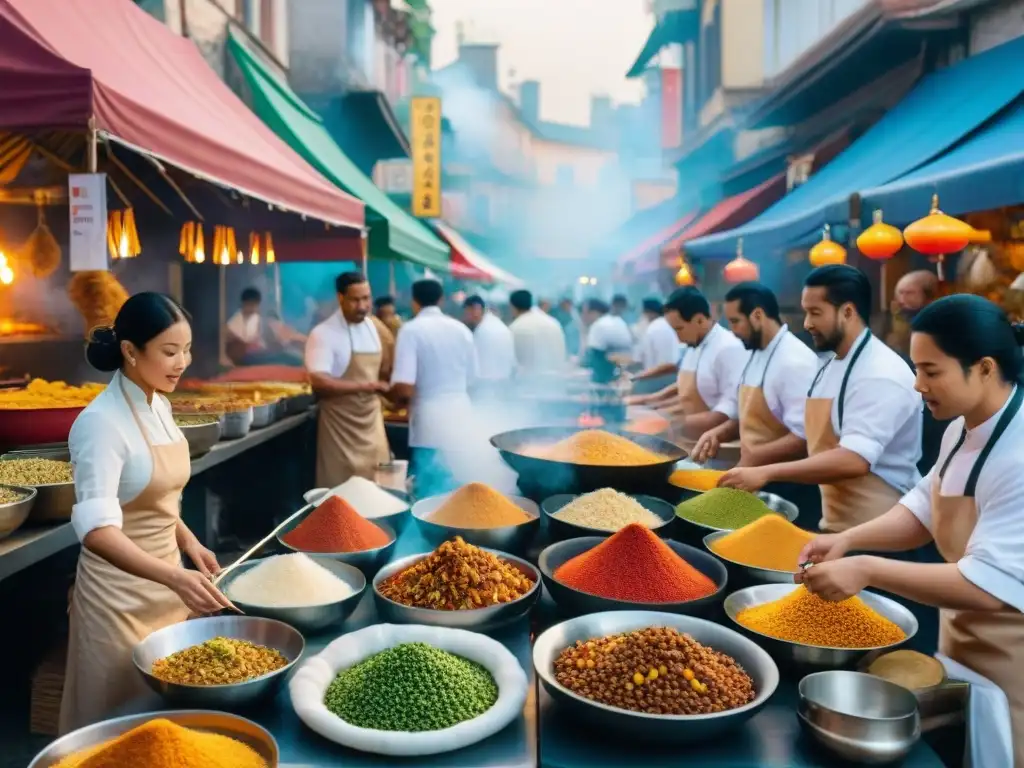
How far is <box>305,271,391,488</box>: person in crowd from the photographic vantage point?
6230 mm

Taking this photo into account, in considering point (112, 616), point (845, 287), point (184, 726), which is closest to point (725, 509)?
point (845, 287)

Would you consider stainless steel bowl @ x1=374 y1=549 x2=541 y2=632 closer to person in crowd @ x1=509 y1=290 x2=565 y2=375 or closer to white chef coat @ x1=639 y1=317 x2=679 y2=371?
person in crowd @ x1=509 y1=290 x2=565 y2=375

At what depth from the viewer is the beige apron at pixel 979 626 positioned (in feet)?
7.71

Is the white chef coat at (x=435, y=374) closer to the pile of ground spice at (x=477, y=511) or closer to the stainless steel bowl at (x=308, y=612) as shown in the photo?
the pile of ground spice at (x=477, y=511)

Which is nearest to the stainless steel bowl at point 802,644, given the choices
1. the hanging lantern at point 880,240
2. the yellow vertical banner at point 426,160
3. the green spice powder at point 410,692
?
the green spice powder at point 410,692

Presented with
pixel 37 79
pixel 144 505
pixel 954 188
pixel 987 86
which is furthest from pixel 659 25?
pixel 144 505

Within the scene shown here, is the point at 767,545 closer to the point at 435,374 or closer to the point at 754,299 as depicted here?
the point at 754,299

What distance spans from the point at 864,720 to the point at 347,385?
16.0 ft

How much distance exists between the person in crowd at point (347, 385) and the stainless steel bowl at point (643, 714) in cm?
408

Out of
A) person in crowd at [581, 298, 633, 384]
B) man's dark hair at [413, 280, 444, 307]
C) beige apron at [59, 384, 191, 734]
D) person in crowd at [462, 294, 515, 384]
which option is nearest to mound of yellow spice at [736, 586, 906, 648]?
beige apron at [59, 384, 191, 734]

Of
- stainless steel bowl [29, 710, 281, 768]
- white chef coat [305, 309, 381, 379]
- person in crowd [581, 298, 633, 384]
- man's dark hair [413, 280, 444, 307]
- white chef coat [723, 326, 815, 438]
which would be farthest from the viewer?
person in crowd [581, 298, 633, 384]

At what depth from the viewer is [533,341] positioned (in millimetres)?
10914

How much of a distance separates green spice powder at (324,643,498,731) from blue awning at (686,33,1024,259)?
5693 mm

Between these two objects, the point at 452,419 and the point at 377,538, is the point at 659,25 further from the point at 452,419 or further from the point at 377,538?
the point at 377,538
